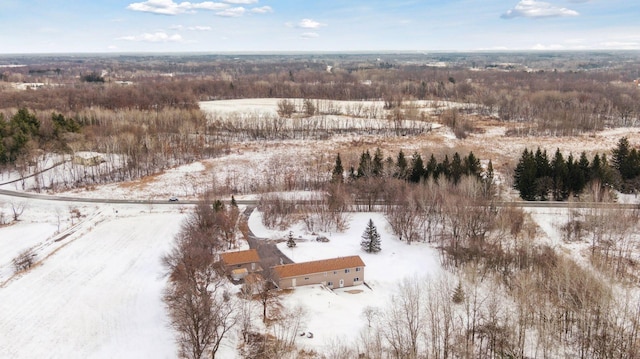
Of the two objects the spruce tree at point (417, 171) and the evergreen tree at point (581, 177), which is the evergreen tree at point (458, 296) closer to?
the spruce tree at point (417, 171)

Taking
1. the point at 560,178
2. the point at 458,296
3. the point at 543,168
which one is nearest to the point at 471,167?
the point at 543,168

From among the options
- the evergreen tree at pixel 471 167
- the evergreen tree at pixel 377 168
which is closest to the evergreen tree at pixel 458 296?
the evergreen tree at pixel 471 167

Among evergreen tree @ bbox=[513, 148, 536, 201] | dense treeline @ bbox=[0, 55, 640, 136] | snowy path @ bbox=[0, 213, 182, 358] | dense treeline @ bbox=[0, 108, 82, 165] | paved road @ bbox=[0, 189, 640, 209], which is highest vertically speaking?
dense treeline @ bbox=[0, 55, 640, 136]

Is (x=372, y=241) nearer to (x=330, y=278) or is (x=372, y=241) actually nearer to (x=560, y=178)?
(x=330, y=278)

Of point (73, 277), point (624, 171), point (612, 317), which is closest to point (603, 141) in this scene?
point (624, 171)

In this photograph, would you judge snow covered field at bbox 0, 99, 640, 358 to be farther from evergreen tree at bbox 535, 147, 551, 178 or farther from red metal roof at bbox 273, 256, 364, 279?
evergreen tree at bbox 535, 147, 551, 178

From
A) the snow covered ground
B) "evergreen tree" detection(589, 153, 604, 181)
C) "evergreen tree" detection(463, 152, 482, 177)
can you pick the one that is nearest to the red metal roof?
the snow covered ground
